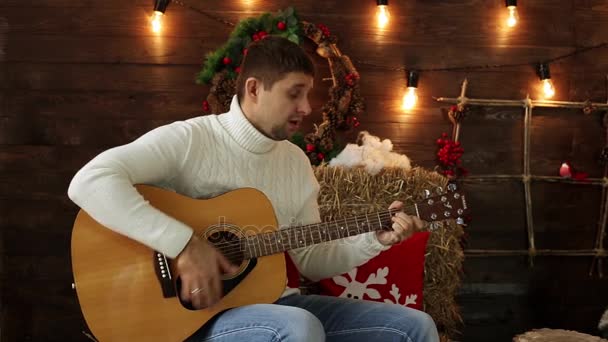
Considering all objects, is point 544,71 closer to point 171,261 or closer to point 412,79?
point 412,79

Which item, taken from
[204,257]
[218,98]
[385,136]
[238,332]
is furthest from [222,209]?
[385,136]

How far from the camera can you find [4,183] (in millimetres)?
2924

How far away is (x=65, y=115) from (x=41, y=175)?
0.31 metres

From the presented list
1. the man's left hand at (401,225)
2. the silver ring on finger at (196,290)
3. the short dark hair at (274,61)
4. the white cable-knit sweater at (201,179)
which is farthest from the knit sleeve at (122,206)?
the man's left hand at (401,225)

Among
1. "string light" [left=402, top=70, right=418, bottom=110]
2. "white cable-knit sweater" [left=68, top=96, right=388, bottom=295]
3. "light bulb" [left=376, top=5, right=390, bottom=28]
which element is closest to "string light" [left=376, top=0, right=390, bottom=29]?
"light bulb" [left=376, top=5, right=390, bottom=28]

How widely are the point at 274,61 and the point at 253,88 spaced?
0.34ft

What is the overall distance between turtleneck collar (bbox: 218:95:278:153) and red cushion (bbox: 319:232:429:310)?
2.48 feet

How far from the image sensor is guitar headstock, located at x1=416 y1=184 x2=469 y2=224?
5.56 ft

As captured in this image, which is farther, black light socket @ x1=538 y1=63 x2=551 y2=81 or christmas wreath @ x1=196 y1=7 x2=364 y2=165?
black light socket @ x1=538 y1=63 x2=551 y2=81

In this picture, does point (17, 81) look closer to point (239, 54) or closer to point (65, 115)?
point (65, 115)

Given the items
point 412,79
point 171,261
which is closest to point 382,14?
point 412,79

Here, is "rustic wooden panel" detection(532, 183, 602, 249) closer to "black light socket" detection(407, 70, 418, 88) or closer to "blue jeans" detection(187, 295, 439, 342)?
"black light socket" detection(407, 70, 418, 88)

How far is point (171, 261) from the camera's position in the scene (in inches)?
60.6

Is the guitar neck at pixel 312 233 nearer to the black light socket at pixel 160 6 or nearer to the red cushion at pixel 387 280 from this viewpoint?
the red cushion at pixel 387 280
